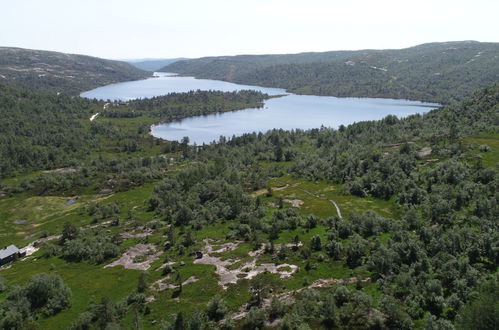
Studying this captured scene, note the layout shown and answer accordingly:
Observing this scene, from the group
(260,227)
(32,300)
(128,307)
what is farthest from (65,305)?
(260,227)

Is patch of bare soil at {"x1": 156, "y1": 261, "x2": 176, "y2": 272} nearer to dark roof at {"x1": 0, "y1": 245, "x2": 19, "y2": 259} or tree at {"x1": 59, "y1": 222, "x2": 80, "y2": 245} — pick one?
tree at {"x1": 59, "y1": 222, "x2": 80, "y2": 245}

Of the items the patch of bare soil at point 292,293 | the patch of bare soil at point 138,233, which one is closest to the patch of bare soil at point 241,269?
the patch of bare soil at point 292,293

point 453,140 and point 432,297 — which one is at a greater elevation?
point 453,140

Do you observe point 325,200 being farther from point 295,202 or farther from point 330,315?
point 330,315

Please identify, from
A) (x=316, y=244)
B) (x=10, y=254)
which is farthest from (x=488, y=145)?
(x=10, y=254)

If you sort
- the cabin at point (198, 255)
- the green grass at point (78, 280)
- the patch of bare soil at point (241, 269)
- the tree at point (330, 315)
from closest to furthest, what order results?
the tree at point (330, 315)
the green grass at point (78, 280)
the patch of bare soil at point (241, 269)
the cabin at point (198, 255)

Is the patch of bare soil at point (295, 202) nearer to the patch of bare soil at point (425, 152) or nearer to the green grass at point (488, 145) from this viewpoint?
the patch of bare soil at point (425, 152)

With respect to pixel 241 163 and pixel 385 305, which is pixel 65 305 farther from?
pixel 241 163
